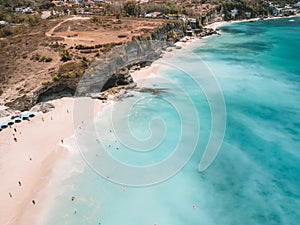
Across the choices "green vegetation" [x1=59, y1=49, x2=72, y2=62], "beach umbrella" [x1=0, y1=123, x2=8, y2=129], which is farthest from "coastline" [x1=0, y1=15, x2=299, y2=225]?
"green vegetation" [x1=59, y1=49, x2=72, y2=62]

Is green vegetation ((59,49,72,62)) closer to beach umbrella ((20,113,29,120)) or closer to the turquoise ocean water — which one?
the turquoise ocean water

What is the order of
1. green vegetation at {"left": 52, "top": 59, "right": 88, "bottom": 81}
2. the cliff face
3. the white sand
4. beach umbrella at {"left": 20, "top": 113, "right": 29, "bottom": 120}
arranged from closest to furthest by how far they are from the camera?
the white sand, beach umbrella at {"left": 20, "top": 113, "right": 29, "bottom": 120}, the cliff face, green vegetation at {"left": 52, "top": 59, "right": 88, "bottom": 81}

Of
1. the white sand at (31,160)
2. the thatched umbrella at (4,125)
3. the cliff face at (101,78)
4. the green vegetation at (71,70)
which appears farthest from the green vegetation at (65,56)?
the thatched umbrella at (4,125)

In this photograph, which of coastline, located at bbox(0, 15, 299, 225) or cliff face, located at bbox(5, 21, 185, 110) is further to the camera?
cliff face, located at bbox(5, 21, 185, 110)

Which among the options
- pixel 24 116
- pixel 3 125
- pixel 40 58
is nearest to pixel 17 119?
pixel 24 116

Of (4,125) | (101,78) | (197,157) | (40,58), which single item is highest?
(40,58)

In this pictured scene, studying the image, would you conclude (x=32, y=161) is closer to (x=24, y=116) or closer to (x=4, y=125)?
(x=4, y=125)

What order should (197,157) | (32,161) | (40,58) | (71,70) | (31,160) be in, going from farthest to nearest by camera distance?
(40,58) → (71,70) → (197,157) → (31,160) → (32,161)
